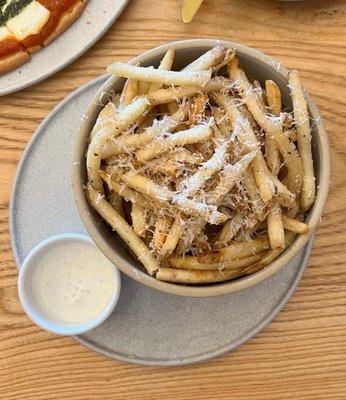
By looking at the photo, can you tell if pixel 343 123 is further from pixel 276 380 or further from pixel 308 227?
pixel 276 380

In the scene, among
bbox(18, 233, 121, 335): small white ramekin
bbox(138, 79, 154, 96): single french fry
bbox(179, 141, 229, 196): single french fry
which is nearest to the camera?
bbox(179, 141, 229, 196): single french fry

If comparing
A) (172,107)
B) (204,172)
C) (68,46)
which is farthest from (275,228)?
(68,46)

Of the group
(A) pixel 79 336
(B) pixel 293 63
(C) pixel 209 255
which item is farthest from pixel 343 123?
(A) pixel 79 336

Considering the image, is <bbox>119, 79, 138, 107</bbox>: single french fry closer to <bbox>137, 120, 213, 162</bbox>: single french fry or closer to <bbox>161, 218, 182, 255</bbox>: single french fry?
<bbox>137, 120, 213, 162</bbox>: single french fry

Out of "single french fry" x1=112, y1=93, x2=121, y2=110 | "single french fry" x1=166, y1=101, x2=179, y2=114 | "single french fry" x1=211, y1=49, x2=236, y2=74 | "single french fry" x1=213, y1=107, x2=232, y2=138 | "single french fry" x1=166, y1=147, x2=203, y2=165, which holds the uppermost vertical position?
"single french fry" x1=211, y1=49, x2=236, y2=74

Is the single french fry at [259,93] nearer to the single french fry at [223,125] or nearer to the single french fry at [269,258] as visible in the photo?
the single french fry at [223,125]

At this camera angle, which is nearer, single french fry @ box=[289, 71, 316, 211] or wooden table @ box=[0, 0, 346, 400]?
single french fry @ box=[289, 71, 316, 211]

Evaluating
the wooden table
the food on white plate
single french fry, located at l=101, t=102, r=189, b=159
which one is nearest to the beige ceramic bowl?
single french fry, located at l=101, t=102, r=189, b=159
